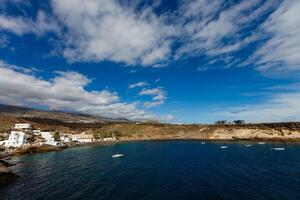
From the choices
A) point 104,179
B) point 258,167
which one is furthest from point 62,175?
point 258,167

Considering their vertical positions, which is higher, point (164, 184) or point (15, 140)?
point (15, 140)

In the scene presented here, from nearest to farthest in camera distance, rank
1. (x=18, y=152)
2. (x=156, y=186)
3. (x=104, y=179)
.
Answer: (x=156, y=186), (x=104, y=179), (x=18, y=152)

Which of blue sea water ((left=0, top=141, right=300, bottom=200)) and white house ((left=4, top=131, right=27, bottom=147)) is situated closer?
blue sea water ((left=0, top=141, right=300, bottom=200))

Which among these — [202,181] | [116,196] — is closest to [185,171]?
[202,181]

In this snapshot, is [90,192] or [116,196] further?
[90,192]

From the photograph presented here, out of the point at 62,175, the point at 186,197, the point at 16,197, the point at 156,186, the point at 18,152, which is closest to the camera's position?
the point at 186,197

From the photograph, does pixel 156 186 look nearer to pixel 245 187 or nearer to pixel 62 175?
pixel 245 187

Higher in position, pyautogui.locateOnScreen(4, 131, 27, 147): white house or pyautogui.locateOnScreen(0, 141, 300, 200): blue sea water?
pyautogui.locateOnScreen(4, 131, 27, 147): white house

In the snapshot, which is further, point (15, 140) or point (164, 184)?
point (15, 140)

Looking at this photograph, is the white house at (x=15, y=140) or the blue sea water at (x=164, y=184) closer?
the blue sea water at (x=164, y=184)

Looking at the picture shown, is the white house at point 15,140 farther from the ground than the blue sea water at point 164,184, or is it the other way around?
the white house at point 15,140
